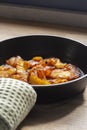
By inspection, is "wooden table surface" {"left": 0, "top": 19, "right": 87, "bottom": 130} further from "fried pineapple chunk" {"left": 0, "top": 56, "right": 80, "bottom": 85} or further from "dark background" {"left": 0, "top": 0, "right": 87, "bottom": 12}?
"dark background" {"left": 0, "top": 0, "right": 87, "bottom": 12}

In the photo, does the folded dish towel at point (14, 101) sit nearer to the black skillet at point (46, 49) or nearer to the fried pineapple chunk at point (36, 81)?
the fried pineapple chunk at point (36, 81)

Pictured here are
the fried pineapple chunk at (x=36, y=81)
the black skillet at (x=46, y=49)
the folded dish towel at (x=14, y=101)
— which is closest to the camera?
the folded dish towel at (x=14, y=101)

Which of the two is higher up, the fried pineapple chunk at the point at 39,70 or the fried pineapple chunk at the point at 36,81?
the fried pineapple chunk at the point at 39,70

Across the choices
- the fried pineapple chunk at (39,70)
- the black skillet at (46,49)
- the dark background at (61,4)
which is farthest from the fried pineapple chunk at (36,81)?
the dark background at (61,4)

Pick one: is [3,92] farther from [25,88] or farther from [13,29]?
[13,29]

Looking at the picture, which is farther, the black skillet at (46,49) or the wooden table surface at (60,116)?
the black skillet at (46,49)

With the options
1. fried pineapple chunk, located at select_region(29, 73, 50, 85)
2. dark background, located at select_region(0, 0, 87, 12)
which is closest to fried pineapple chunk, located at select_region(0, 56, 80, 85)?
fried pineapple chunk, located at select_region(29, 73, 50, 85)

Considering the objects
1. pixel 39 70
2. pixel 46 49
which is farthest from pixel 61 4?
pixel 39 70

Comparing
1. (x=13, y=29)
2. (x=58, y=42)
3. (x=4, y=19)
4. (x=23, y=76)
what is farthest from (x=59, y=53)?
(x=4, y=19)

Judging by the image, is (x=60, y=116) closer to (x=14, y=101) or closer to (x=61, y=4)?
(x=14, y=101)
